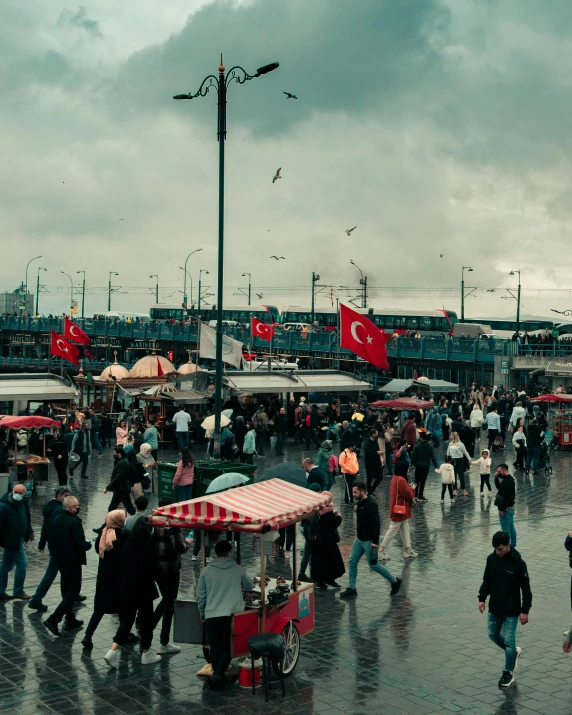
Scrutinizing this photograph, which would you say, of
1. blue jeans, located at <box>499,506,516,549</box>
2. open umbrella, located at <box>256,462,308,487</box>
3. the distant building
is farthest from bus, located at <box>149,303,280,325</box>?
open umbrella, located at <box>256,462,308,487</box>

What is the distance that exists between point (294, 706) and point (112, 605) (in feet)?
8.23

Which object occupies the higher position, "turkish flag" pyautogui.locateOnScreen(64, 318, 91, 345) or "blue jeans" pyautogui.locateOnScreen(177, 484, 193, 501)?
"turkish flag" pyautogui.locateOnScreen(64, 318, 91, 345)

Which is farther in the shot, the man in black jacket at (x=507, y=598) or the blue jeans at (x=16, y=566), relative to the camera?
the blue jeans at (x=16, y=566)

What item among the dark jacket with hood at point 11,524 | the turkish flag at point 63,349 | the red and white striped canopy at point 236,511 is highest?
the turkish flag at point 63,349

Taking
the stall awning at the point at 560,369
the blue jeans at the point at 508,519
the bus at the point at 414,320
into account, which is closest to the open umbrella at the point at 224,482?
the blue jeans at the point at 508,519

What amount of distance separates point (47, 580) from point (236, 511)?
350 cm

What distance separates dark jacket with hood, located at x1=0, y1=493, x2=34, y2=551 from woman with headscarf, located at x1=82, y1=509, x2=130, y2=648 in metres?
1.95

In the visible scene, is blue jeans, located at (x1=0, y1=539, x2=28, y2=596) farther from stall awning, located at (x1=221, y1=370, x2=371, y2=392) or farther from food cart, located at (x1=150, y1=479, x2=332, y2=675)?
stall awning, located at (x1=221, y1=370, x2=371, y2=392)

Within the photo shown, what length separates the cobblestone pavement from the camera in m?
8.44

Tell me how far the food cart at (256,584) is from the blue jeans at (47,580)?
7.62 ft

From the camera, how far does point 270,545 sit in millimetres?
14391

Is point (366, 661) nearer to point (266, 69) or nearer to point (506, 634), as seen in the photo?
point (506, 634)

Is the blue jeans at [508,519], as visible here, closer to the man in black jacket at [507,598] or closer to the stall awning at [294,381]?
the man in black jacket at [507,598]

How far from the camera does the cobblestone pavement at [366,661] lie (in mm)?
8438
